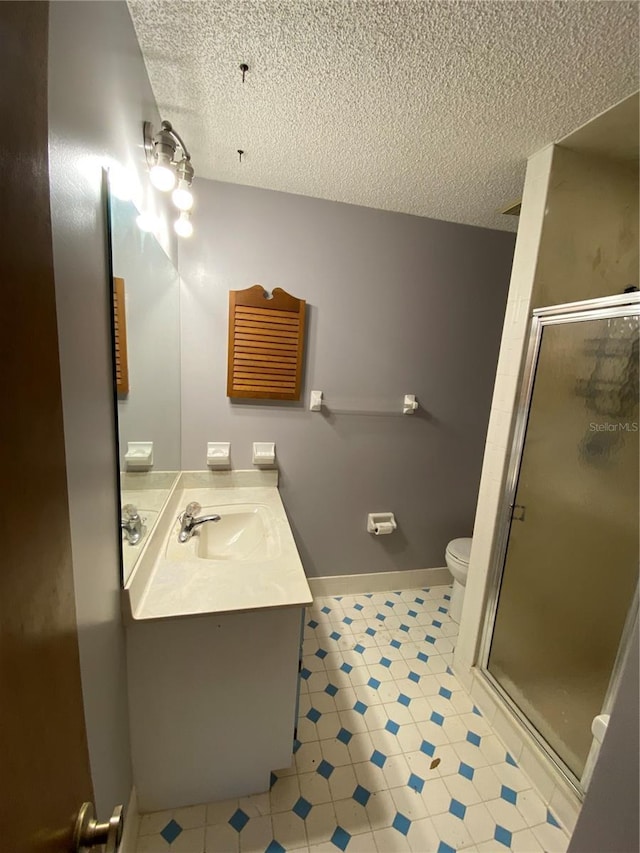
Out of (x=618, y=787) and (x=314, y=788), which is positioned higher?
(x=618, y=787)

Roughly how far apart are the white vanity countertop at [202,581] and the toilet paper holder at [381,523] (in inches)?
33.1

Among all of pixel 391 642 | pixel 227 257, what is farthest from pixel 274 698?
pixel 227 257

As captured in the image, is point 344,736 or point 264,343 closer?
point 344,736

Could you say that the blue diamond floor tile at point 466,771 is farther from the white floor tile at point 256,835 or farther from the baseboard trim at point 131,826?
the baseboard trim at point 131,826

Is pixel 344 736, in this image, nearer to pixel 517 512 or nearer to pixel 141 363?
pixel 517 512

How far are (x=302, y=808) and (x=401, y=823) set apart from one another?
0.34 metres

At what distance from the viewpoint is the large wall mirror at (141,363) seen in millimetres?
913

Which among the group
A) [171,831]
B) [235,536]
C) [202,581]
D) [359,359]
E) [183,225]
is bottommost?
[171,831]

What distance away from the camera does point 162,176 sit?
992mm

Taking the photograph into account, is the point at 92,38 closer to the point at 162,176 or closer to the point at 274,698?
the point at 162,176

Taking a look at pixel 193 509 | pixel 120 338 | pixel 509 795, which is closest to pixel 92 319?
pixel 120 338

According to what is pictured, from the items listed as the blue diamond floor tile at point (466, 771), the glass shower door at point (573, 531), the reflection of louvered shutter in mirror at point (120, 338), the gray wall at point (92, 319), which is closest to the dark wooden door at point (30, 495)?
the gray wall at point (92, 319)

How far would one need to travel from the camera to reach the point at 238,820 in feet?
3.58

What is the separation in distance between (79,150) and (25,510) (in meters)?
0.70
